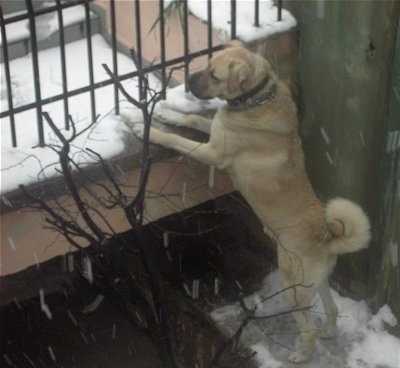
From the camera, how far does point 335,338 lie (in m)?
6.11

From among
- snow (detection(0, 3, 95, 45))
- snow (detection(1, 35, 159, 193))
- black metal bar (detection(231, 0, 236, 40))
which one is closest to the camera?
snow (detection(1, 35, 159, 193))

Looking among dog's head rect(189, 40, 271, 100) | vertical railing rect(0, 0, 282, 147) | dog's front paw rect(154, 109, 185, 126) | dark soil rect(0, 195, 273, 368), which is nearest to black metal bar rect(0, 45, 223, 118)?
vertical railing rect(0, 0, 282, 147)

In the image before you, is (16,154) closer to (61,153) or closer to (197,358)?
(61,153)

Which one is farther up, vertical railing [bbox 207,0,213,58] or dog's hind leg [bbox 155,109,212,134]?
vertical railing [bbox 207,0,213,58]

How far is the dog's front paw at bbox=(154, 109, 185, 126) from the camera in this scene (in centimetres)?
561

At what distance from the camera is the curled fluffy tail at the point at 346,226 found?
17.4 ft

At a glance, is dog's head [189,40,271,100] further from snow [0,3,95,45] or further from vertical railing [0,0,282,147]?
snow [0,3,95,45]

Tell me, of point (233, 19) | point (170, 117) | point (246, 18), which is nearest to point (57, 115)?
point (170, 117)

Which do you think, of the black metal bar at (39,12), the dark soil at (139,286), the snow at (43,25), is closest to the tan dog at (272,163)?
the black metal bar at (39,12)

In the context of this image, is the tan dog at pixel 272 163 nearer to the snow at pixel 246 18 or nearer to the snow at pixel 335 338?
the snow at pixel 335 338

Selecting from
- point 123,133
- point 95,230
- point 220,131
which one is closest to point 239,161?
point 220,131

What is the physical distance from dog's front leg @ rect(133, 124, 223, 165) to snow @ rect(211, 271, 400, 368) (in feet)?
3.51

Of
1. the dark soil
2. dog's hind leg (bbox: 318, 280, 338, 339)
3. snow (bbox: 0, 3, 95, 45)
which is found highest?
snow (bbox: 0, 3, 95, 45)

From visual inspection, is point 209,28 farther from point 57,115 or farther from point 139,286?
point 139,286
